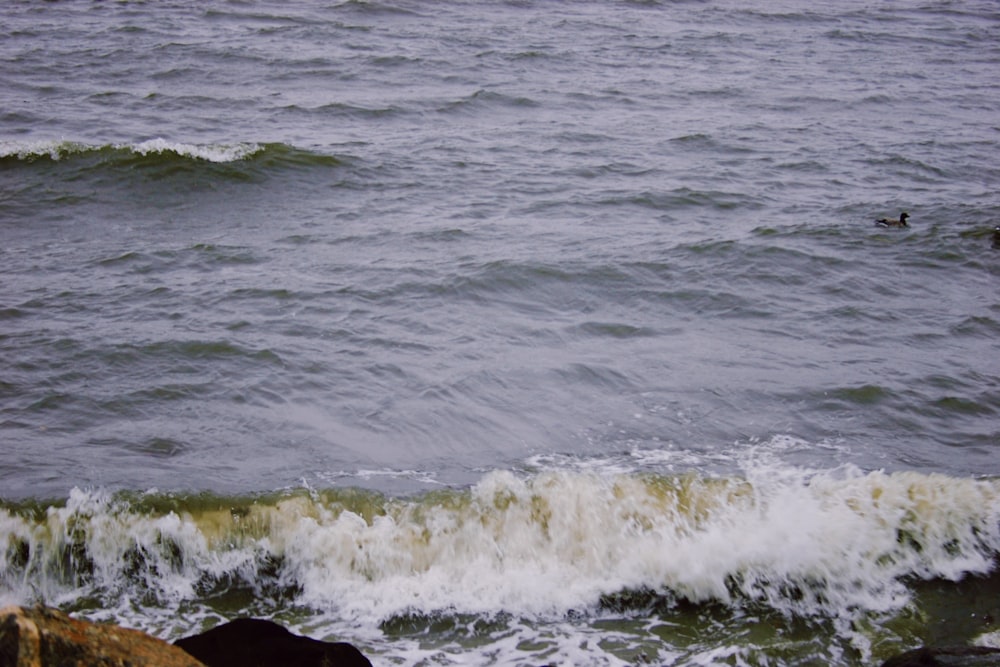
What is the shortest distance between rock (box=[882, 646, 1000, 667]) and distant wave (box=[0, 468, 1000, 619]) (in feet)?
3.37

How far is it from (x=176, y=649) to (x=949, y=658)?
10.8 ft

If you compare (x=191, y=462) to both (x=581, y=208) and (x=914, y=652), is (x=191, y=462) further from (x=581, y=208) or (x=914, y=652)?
(x=581, y=208)

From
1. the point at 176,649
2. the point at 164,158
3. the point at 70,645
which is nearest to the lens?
the point at 70,645

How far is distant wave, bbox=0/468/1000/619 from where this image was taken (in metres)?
5.90

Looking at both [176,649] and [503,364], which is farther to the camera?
[503,364]

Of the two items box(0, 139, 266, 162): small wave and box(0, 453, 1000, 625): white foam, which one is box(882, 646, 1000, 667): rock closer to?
box(0, 453, 1000, 625): white foam

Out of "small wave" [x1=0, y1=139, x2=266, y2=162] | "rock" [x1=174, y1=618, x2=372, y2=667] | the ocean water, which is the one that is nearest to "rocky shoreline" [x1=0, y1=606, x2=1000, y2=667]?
"rock" [x1=174, y1=618, x2=372, y2=667]

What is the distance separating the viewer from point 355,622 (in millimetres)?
5625

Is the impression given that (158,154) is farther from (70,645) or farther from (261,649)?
(70,645)

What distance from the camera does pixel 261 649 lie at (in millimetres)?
4582

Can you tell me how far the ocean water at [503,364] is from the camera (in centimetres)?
591

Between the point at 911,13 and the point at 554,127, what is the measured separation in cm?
1469

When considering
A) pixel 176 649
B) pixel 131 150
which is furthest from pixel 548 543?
pixel 131 150

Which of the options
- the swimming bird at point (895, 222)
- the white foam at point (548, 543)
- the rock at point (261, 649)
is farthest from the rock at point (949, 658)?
the swimming bird at point (895, 222)
